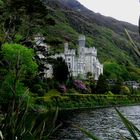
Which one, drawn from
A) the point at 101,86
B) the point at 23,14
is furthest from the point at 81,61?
the point at 23,14

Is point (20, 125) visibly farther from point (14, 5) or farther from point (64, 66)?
point (64, 66)

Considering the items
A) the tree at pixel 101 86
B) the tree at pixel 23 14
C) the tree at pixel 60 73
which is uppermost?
the tree at pixel 23 14

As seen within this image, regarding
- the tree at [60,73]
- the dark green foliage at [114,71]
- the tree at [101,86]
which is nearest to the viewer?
the tree at [60,73]

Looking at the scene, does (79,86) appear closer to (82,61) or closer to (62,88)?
(62,88)

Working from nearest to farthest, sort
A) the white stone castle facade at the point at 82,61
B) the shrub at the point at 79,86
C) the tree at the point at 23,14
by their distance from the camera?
1. the tree at the point at 23,14
2. the shrub at the point at 79,86
3. the white stone castle facade at the point at 82,61

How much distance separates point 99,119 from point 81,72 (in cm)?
8622

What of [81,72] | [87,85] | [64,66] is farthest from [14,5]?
[81,72]

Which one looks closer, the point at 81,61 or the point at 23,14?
the point at 23,14

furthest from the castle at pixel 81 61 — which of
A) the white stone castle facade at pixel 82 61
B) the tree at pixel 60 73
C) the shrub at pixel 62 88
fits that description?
the shrub at pixel 62 88

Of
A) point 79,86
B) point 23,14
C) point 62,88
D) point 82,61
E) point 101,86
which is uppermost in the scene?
point 23,14

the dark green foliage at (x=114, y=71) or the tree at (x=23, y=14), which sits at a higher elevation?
the tree at (x=23, y=14)

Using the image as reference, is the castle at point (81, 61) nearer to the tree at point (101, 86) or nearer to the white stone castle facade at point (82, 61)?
the white stone castle facade at point (82, 61)

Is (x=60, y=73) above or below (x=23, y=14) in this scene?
below

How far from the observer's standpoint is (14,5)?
2805 inches
